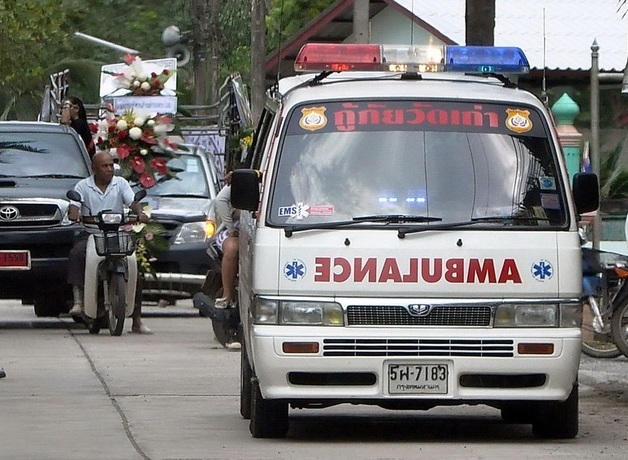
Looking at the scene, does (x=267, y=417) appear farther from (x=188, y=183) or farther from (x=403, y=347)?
(x=188, y=183)

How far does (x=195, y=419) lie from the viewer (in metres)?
11.6

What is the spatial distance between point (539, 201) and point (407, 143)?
31.9 inches

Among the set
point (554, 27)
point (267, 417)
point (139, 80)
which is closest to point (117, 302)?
point (139, 80)

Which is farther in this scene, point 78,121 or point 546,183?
point 78,121

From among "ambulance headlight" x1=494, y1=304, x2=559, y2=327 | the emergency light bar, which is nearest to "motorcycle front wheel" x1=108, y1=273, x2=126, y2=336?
the emergency light bar

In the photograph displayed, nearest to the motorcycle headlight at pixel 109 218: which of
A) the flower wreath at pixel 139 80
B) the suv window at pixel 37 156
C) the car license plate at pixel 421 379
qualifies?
the suv window at pixel 37 156

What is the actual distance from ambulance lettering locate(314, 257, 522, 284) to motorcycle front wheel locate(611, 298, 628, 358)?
5.17 meters

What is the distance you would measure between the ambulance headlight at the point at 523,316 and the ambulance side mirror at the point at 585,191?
792mm

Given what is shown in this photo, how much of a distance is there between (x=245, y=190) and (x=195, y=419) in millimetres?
1801

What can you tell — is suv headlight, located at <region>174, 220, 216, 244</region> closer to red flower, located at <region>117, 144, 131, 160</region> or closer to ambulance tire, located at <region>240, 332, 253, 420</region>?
red flower, located at <region>117, 144, 131, 160</region>

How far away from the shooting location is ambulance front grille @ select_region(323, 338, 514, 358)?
1005 cm

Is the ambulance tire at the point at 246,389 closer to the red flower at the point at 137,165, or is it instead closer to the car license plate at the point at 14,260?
the car license plate at the point at 14,260

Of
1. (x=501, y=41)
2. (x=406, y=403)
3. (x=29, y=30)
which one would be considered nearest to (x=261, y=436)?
(x=406, y=403)

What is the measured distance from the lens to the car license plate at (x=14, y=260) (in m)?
18.5
